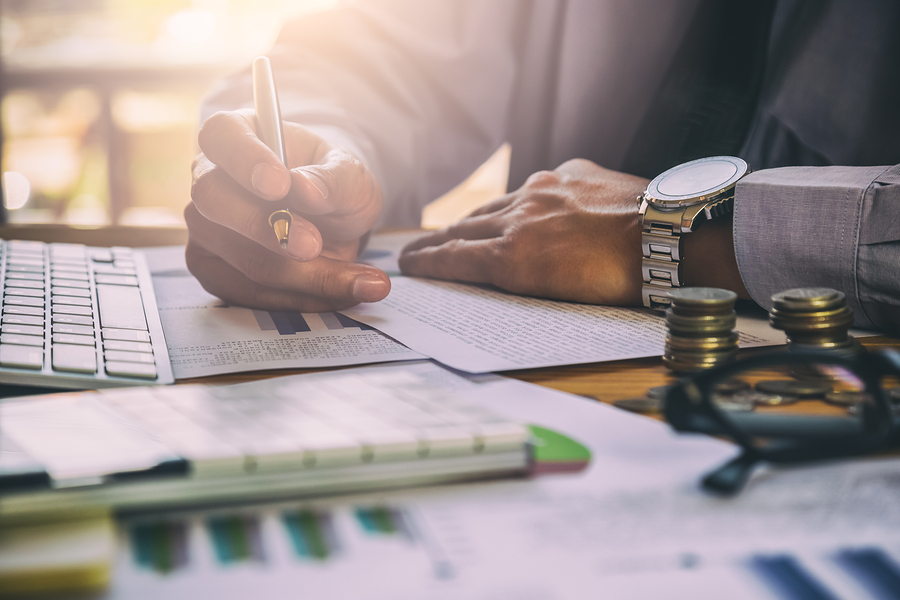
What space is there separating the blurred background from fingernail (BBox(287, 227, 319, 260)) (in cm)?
241

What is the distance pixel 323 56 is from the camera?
115 centimetres

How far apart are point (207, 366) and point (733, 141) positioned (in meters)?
0.71

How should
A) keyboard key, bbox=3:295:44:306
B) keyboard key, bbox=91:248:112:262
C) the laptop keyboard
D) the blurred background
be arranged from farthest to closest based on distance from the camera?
the blurred background → keyboard key, bbox=91:248:112:262 → keyboard key, bbox=3:295:44:306 → the laptop keyboard

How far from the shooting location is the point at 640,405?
40 centimetres

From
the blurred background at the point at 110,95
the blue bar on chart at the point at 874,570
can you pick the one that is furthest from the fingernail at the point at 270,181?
the blurred background at the point at 110,95

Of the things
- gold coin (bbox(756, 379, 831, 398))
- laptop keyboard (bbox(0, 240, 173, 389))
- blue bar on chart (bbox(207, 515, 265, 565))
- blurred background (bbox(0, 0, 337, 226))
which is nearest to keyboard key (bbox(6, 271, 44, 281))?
laptop keyboard (bbox(0, 240, 173, 389))

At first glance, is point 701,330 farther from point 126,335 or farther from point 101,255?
point 101,255

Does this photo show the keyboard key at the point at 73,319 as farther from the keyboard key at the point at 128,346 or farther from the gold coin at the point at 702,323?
the gold coin at the point at 702,323

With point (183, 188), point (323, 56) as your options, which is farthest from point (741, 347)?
point (183, 188)

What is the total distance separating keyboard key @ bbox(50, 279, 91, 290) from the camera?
61cm

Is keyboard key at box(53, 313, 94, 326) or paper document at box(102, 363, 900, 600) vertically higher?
paper document at box(102, 363, 900, 600)

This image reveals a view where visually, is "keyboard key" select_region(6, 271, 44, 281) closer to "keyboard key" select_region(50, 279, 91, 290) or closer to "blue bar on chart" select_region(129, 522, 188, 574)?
"keyboard key" select_region(50, 279, 91, 290)

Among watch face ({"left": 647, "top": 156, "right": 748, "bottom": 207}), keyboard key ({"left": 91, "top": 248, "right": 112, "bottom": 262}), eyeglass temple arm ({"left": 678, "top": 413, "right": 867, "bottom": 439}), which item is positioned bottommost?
keyboard key ({"left": 91, "top": 248, "right": 112, "bottom": 262})

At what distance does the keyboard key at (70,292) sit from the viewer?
585mm
